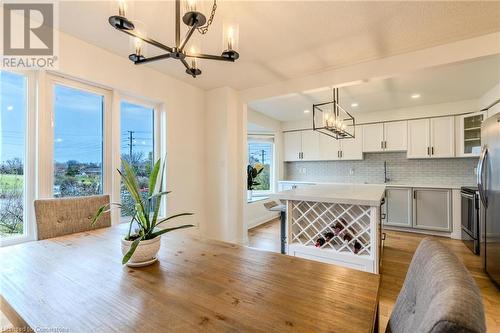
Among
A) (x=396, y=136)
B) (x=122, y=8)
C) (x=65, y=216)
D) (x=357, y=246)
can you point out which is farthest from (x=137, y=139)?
(x=396, y=136)

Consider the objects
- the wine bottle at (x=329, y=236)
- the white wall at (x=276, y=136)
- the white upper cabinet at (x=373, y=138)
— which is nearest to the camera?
the wine bottle at (x=329, y=236)

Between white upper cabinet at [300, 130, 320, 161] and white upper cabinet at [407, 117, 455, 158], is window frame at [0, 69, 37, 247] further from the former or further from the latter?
white upper cabinet at [407, 117, 455, 158]

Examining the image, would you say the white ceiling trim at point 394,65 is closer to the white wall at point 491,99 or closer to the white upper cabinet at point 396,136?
the white wall at point 491,99

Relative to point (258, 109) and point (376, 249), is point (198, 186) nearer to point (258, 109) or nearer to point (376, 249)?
point (258, 109)

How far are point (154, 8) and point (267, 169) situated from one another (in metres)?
4.28

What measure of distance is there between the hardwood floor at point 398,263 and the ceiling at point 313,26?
1.95 m

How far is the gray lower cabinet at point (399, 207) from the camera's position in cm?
411

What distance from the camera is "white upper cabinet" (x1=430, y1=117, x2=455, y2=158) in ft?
13.1

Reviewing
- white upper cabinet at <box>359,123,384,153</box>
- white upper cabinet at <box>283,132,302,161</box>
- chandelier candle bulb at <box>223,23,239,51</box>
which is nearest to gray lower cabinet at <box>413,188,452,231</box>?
white upper cabinet at <box>359,123,384,153</box>

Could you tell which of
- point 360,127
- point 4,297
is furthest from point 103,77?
point 360,127

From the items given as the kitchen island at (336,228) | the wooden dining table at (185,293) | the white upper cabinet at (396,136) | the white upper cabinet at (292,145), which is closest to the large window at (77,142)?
the wooden dining table at (185,293)

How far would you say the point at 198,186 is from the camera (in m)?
3.54

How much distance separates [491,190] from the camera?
223 centimetres

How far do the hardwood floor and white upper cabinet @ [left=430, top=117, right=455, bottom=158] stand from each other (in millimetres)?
1502
